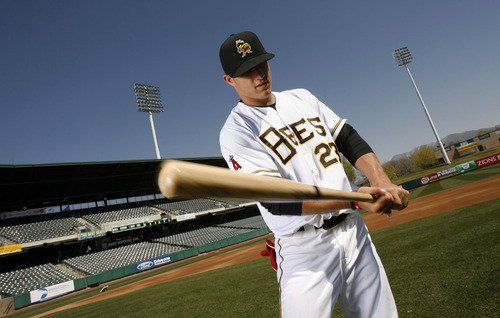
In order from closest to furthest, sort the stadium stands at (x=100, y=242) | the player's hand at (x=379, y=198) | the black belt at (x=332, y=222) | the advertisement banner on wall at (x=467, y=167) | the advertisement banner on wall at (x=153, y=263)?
1. the player's hand at (x=379, y=198)
2. the black belt at (x=332, y=222)
3. the stadium stands at (x=100, y=242)
4. the advertisement banner on wall at (x=153, y=263)
5. the advertisement banner on wall at (x=467, y=167)

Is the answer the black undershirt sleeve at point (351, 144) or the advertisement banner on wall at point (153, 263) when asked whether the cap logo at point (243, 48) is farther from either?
the advertisement banner on wall at point (153, 263)

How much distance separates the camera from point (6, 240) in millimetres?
20312

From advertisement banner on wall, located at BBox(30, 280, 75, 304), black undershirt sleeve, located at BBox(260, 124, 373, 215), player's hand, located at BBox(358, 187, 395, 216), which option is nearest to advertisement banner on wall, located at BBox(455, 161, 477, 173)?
black undershirt sleeve, located at BBox(260, 124, 373, 215)

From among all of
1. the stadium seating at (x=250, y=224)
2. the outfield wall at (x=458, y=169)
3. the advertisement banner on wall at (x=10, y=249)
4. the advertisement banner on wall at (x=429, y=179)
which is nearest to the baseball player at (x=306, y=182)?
the advertisement banner on wall at (x=10, y=249)

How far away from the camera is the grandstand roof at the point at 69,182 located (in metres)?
21.0

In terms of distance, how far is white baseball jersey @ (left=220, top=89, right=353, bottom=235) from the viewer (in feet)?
5.20

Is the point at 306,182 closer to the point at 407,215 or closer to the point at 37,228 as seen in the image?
the point at 407,215

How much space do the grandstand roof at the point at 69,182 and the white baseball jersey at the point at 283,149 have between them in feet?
77.2

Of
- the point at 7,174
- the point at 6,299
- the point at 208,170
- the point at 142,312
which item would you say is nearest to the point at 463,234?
the point at 208,170

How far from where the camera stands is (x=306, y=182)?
65.8 inches

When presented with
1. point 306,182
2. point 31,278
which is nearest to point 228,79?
point 306,182

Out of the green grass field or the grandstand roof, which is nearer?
the green grass field

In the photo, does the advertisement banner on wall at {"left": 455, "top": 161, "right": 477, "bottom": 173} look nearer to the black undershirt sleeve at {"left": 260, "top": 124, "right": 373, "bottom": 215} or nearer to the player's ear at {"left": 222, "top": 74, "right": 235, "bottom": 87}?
the black undershirt sleeve at {"left": 260, "top": 124, "right": 373, "bottom": 215}

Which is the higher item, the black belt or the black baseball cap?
the black baseball cap
